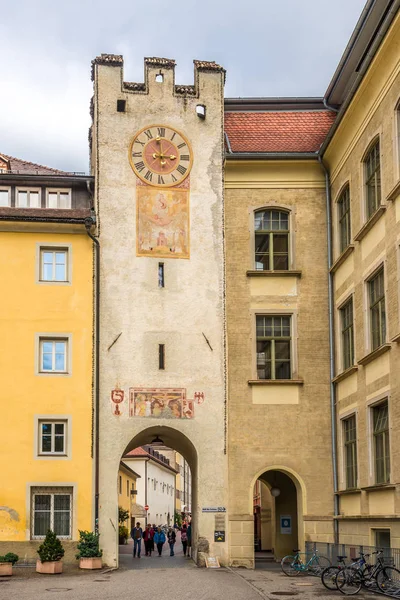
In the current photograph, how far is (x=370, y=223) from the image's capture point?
26.3 m

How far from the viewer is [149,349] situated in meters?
31.4

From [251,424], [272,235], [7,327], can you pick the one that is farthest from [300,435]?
[7,327]

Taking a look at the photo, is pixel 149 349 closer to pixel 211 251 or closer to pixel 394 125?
pixel 211 251

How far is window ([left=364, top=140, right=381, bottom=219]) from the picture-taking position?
26.5m

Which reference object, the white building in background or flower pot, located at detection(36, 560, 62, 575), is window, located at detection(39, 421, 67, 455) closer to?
flower pot, located at detection(36, 560, 62, 575)

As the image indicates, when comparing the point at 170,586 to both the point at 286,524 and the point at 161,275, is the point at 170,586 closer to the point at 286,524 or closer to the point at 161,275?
the point at 161,275

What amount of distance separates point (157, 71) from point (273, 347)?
34.2 ft

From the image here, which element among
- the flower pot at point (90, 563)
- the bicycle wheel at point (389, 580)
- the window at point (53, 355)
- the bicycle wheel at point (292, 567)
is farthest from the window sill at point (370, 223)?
the flower pot at point (90, 563)

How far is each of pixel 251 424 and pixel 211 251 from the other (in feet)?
19.4

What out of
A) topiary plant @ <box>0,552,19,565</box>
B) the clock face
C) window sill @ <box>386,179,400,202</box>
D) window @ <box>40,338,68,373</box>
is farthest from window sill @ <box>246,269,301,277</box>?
topiary plant @ <box>0,552,19,565</box>

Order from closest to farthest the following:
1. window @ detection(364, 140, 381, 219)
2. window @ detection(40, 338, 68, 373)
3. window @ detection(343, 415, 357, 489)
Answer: window @ detection(364, 140, 381, 219), window @ detection(343, 415, 357, 489), window @ detection(40, 338, 68, 373)

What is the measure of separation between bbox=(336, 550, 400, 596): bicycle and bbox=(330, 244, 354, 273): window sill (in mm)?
9522

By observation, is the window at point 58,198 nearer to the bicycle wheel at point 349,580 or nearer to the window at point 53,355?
the window at point 53,355

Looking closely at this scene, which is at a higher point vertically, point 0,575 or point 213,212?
point 213,212
